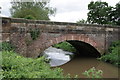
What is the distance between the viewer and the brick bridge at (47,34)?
23.2ft

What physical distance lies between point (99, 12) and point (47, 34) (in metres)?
11.5

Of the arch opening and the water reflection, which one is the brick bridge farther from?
the water reflection

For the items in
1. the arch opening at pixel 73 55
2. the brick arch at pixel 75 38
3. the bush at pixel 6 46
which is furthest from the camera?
the arch opening at pixel 73 55

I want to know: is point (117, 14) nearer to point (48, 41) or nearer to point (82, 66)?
point (82, 66)

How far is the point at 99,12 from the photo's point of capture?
17922mm

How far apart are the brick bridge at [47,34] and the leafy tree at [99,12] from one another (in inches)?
280

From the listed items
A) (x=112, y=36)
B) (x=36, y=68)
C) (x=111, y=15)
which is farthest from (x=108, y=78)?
(x=111, y=15)

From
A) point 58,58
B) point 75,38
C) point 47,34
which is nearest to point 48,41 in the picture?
point 47,34

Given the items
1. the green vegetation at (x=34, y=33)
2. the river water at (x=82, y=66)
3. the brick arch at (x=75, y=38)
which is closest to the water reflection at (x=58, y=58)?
the river water at (x=82, y=66)

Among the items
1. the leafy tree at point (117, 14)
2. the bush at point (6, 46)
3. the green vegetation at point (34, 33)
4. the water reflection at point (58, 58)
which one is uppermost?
the leafy tree at point (117, 14)

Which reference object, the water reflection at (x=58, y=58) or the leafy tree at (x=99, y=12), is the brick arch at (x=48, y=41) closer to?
the water reflection at (x=58, y=58)

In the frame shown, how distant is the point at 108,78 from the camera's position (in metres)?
6.54

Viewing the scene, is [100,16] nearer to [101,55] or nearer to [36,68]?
[101,55]

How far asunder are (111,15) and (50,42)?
1203 centimetres
